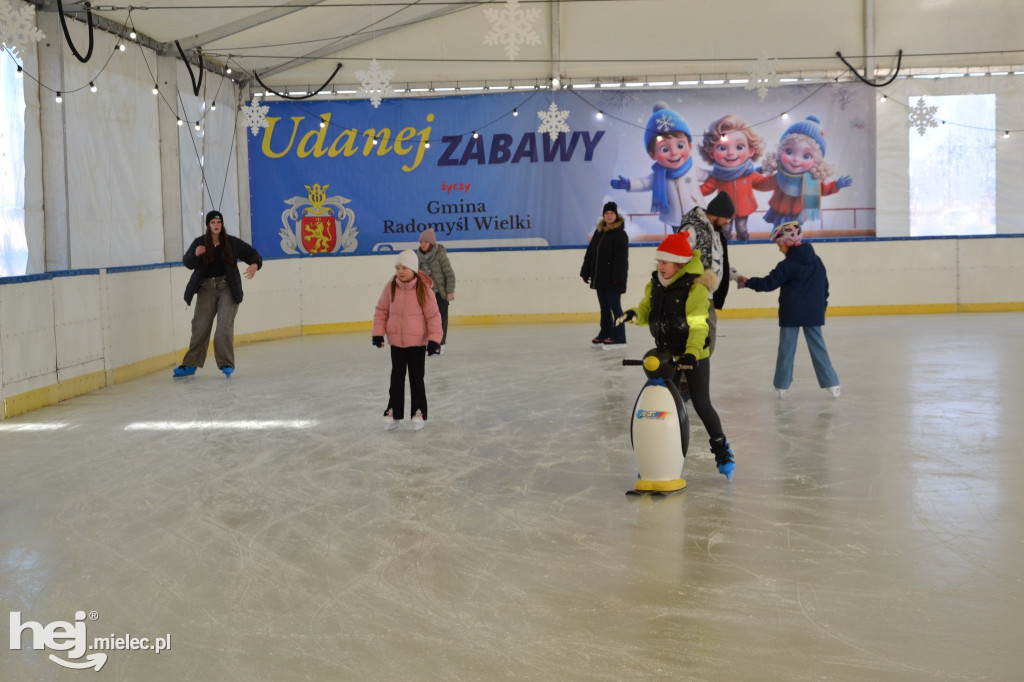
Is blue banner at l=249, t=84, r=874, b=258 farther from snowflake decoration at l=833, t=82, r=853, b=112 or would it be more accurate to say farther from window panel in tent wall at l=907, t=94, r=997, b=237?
window panel in tent wall at l=907, t=94, r=997, b=237

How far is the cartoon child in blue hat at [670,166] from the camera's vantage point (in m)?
16.6

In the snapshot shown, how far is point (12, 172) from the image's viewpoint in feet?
32.3

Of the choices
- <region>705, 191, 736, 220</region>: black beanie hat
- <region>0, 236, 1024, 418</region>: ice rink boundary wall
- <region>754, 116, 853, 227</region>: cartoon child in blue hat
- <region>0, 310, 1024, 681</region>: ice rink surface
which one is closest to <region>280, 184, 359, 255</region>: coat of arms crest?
<region>0, 236, 1024, 418</region>: ice rink boundary wall

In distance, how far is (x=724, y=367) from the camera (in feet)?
32.1

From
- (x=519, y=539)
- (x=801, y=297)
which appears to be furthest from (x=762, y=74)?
(x=519, y=539)

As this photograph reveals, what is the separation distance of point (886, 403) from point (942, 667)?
4835 millimetres

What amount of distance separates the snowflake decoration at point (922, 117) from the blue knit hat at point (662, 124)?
3386 mm

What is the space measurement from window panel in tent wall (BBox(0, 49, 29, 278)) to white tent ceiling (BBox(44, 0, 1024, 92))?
261 inches

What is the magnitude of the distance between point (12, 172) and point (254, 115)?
21.0 ft

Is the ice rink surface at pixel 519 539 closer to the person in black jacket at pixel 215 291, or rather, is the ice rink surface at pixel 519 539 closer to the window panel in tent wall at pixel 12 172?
the person in black jacket at pixel 215 291

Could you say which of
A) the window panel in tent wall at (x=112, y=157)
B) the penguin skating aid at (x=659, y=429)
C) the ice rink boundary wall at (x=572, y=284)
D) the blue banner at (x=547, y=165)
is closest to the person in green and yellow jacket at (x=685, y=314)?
the penguin skating aid at (x=659, y=429)

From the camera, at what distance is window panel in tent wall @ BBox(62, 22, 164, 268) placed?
10930mm

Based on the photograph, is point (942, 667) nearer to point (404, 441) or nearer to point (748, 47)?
point (404, 441)

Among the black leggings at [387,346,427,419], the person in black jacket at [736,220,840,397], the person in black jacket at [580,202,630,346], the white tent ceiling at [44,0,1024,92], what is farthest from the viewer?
the white tent ceiling at [44,0,1024,92]
